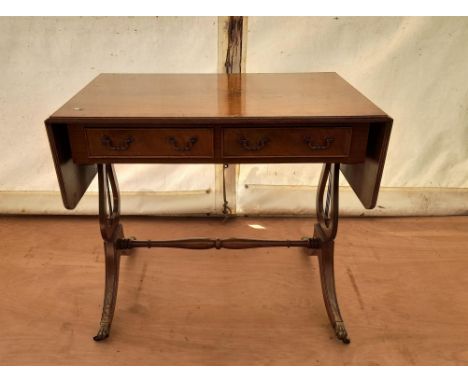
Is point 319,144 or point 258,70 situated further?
point 258,70

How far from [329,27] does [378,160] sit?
1.20m

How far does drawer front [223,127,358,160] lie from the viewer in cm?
144

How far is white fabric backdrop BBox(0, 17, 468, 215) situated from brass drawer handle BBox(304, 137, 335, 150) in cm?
111

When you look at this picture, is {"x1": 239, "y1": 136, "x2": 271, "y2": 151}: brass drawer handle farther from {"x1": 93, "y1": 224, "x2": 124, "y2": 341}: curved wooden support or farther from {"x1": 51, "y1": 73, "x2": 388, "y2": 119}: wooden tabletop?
{"x1": 93, "y1": 224, "x2": 124, "y2": 341}: curved wooden support

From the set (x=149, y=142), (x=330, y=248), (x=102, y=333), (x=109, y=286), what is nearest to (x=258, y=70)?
(x=330, y=248)

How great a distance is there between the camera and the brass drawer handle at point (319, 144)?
1451 millimetres

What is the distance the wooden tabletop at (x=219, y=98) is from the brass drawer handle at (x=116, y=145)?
0.27 ft

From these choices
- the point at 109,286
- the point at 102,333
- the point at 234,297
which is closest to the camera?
the point at 102,333

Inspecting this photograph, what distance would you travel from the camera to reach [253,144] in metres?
1.46

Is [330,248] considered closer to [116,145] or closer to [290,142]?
[290,142]

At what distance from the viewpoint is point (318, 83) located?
183 cm

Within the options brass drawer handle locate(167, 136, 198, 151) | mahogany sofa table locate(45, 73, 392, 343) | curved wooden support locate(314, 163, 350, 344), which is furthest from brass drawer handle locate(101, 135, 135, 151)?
curved wooden support locate(314, 163, 350, 344)

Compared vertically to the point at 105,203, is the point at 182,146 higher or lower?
higher

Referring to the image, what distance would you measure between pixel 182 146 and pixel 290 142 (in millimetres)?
354
